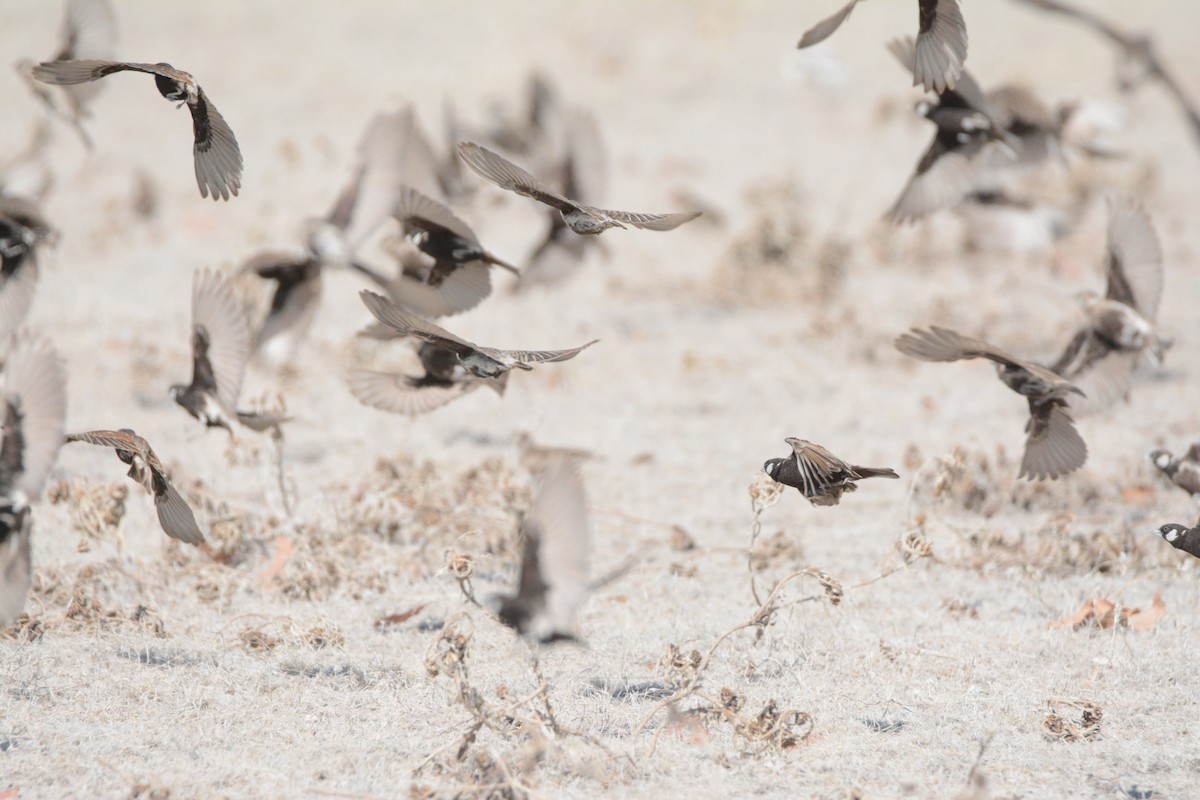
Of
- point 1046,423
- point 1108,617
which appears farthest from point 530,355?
point 1108,617

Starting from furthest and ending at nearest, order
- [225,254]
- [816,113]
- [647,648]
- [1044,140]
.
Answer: [816,113] → [225,254] → [1044,140] → [647,648]

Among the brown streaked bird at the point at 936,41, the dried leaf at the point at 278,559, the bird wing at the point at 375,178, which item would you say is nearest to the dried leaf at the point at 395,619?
the dried leaf at the point at 278,559

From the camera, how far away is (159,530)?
3.87 m

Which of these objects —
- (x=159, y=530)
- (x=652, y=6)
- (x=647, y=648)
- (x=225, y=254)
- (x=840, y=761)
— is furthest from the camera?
(x=652, y=6)

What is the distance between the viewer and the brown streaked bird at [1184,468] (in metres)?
3.48

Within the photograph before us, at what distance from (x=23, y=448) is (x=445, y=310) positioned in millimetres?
1340

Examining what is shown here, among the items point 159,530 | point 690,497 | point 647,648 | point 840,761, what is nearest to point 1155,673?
point 840,761

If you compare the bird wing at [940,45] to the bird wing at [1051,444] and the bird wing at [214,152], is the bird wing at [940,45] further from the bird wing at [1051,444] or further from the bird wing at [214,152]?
the bird wing at [214,152]

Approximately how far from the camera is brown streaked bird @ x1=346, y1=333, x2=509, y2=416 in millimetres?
3449

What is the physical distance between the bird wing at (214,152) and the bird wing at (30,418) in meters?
0.58

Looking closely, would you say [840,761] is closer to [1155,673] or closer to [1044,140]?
[1155,673]

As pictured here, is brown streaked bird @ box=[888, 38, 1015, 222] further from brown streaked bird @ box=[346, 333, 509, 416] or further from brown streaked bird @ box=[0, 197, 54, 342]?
brown streaked bird @ box=[0, 197, 54, 342]

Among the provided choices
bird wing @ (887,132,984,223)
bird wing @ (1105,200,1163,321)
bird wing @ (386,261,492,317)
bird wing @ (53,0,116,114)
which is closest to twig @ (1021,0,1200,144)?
bird wing @ (887,132,984,223)

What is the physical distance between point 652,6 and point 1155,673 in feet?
35.1
